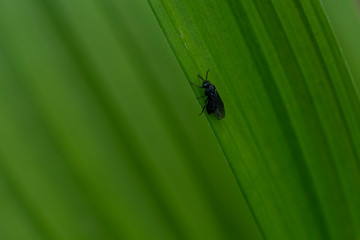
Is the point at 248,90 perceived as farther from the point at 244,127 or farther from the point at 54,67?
the point at 54,67

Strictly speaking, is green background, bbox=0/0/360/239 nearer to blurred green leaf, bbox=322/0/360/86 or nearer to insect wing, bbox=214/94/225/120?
insect wing, bbox=214/94/225/120

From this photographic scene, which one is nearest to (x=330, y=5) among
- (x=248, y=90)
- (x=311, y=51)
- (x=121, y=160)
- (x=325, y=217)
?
(x=311, y=51)

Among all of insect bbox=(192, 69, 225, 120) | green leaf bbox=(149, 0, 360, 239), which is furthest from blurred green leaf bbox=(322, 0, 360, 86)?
insect bbox=(192, 69, 225, 120)

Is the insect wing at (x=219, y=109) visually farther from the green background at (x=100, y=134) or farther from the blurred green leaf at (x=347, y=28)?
the blurred green leaf at (x=347, y=28)

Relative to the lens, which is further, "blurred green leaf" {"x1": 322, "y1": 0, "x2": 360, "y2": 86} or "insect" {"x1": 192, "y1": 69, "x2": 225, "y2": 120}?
"blurred green leaf" {"x1": 322, "y1": 0, "x2": 360, "y2": 86}

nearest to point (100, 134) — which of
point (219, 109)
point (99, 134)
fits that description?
point (99, 134)

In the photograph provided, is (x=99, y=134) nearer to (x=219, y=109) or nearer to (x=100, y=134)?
(x=100, y=134)

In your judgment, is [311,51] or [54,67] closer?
[54,67]

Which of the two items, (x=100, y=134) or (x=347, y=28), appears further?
(x=347, y=28)
